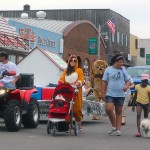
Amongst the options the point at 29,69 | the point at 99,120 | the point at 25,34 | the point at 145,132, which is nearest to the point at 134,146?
the point at 145,132

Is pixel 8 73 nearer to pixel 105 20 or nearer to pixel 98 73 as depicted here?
pixel 98 73

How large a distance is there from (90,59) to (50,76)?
3478 cm

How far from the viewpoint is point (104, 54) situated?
2200 inches

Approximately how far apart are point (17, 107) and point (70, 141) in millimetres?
2049

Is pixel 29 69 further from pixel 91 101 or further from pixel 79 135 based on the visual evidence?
pixel 79 135

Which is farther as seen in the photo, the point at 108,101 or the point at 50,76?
the point at 50,76

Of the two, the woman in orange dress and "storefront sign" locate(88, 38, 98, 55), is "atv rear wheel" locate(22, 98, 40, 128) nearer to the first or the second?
the woman in orange dress

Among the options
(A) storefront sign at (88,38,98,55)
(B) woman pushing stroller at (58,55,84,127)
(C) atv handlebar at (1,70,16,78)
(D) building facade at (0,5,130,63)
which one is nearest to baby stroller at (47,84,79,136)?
(B) woman pushing stroller at (58,55,84,127)

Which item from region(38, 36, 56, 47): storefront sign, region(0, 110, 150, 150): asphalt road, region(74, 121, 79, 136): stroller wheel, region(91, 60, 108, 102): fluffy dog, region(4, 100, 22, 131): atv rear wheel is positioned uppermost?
region(38, 36, 56, 47): storefront sign

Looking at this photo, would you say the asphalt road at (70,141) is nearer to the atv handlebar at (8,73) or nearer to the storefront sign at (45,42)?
the atv handlebar at (8,73)

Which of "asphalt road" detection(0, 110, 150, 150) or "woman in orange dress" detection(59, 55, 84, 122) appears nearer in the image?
"asphalt road" detection(0, 110, 150, 150)

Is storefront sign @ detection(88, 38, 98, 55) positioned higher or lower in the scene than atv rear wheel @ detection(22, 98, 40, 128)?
higher

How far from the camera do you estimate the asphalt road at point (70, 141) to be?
10148 millimetres

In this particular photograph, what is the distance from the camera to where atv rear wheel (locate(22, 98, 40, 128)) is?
13656mm
